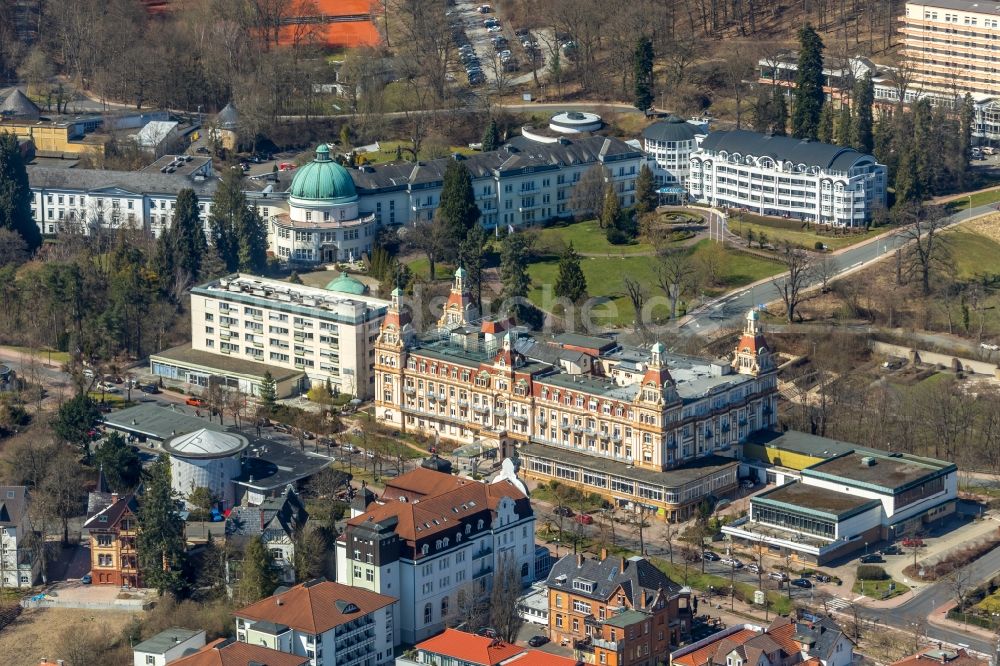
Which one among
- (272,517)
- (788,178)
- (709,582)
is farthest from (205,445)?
(788,178)

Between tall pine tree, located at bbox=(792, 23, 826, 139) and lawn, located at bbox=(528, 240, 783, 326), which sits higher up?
tall pine tree, located at bbox=(792, 23, 826, 139)

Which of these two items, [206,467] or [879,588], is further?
[206,467]

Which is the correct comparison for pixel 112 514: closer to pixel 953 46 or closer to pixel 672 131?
pixel 672 131

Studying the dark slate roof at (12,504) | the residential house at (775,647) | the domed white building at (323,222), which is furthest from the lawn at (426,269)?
the residential house at (775,647)

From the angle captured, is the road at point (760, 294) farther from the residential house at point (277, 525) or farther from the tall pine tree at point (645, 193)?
the residential house at point (277, 525)

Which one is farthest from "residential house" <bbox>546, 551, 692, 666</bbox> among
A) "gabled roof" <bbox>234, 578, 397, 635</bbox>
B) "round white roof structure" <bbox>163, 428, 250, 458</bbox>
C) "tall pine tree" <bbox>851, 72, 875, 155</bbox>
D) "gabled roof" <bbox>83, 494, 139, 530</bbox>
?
"tall pine tree" <bbox>851, 72, 875, 155</bbox>

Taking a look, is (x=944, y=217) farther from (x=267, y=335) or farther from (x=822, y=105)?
(x=267, y=335)

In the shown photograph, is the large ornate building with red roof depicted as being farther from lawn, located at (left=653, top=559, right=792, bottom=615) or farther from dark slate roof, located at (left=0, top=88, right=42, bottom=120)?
dark slate roof, located at (left=0, top=88, right=42, bottom=120)
